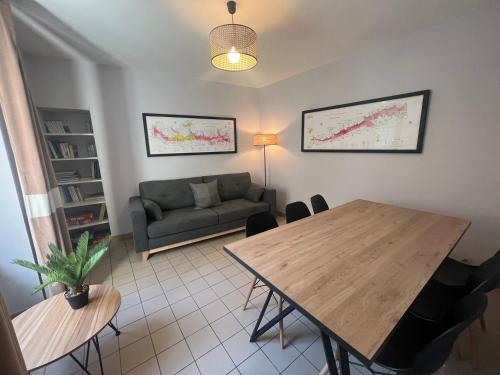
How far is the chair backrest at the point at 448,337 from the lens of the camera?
74 centimetres

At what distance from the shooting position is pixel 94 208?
296cm

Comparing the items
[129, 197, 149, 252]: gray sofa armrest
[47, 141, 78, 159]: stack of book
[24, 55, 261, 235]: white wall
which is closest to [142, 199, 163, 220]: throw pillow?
[129, 197, 149, 252]: gray sofa armrest

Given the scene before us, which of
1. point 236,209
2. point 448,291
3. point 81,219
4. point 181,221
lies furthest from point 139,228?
point 448,291

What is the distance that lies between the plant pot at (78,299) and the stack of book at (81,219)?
1787 millimetres

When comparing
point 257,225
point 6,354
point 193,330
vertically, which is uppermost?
point 6,354

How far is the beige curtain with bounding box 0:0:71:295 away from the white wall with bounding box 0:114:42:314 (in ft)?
0.18

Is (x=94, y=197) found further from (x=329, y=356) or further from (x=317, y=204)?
(x=329, y=356)

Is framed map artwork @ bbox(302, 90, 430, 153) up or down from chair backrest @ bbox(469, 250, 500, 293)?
up

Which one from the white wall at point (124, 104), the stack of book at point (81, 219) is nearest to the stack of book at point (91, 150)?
the white wall at point (124, 104)

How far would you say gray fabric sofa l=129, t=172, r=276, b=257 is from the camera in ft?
8.33

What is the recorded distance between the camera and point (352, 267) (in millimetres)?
1062

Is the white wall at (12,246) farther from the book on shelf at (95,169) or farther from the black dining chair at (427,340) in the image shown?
the black dining chair at (427,340)

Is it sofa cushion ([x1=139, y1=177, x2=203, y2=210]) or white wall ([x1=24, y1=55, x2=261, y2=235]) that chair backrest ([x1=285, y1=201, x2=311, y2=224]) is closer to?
sofa cushion ([x1=139, y1=177, x2=203, y2=210])

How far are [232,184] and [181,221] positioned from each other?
1260 millimetres
